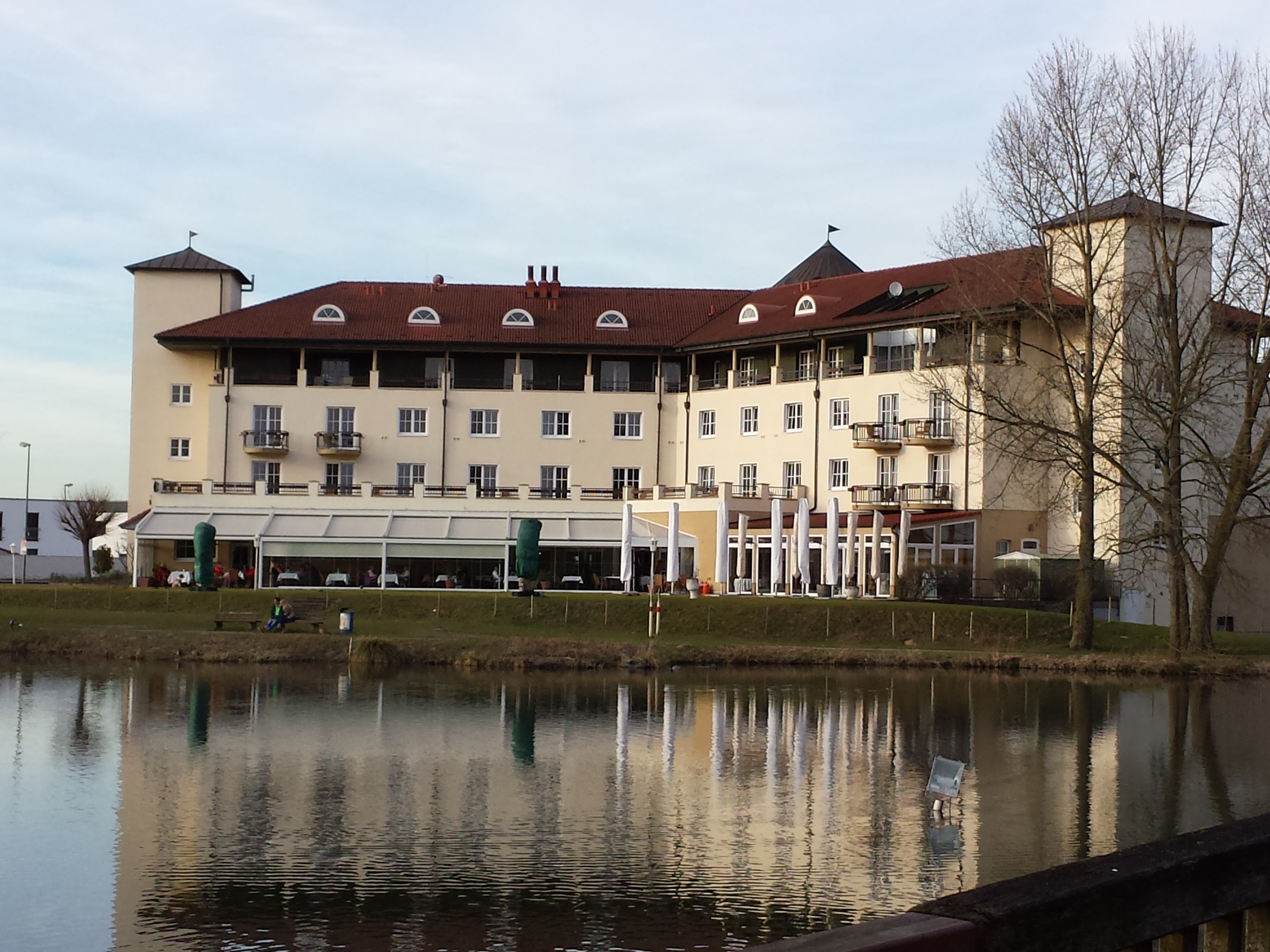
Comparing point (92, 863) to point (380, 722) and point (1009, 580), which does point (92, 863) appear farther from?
point (1009, 580)

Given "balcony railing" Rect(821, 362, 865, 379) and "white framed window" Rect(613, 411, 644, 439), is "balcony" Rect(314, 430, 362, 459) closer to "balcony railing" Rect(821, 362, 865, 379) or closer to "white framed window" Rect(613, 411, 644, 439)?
"white framed window" Rect(613, 411, 644, 439)

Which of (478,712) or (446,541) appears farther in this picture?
(446,541)

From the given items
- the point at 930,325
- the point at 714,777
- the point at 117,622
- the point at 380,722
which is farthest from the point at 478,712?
the point at 930,325

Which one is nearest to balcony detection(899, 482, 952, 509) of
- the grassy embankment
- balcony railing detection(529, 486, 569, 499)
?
the grassy embankment

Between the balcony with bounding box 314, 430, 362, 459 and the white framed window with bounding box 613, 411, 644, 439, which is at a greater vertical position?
the white framed window with bounding box 613, 411, 644, 439

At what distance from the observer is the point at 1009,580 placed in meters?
42.6

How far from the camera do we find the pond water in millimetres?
11500

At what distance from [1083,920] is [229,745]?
59.1 feet

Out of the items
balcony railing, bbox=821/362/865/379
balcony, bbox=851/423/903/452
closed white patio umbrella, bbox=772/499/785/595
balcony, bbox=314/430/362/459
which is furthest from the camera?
balcony, bbox=314/430/362/459

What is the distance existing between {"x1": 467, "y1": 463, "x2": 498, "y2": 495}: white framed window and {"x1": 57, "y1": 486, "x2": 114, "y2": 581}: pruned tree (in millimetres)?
16512

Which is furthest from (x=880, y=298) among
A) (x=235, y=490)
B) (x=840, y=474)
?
(x=235, y=490)

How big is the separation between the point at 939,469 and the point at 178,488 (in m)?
28.4

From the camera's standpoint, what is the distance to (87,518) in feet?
237

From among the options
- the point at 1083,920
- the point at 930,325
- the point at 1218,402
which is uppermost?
the point at 930,325
